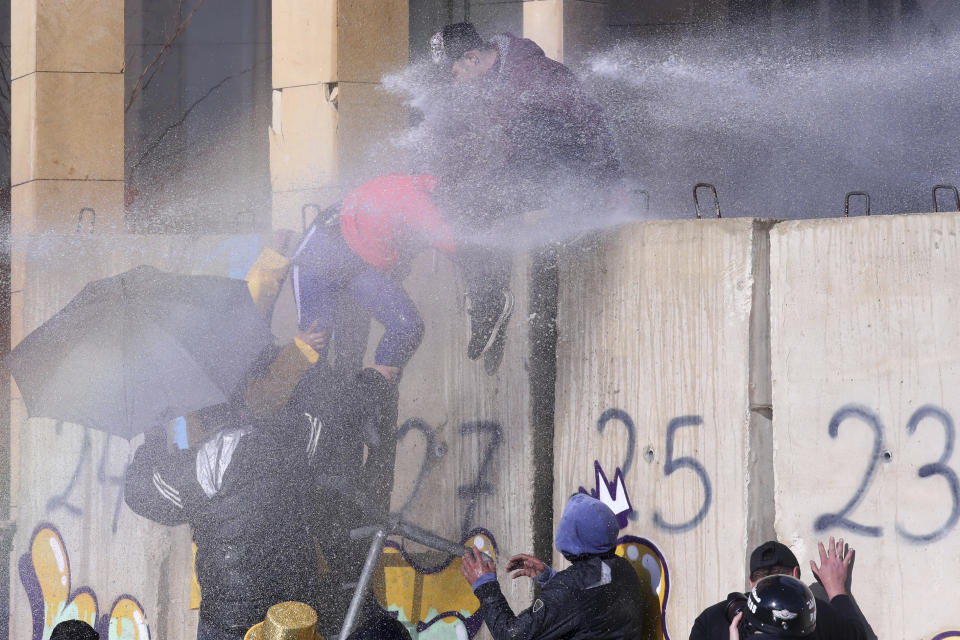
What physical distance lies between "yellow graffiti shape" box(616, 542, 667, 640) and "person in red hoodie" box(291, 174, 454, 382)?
131 cm

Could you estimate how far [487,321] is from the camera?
195 inches

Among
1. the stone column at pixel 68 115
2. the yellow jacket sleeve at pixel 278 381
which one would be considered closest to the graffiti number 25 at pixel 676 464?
the yellow jacket sleeve at pixel 278 381

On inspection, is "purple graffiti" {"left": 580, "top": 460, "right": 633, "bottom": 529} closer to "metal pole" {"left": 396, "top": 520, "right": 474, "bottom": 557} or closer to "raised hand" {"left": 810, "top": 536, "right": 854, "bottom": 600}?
"metal pole" {"left": 396, "top": 520, "right": 474, "bottom": 557}

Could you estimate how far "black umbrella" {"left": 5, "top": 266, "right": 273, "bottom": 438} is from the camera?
16.6 ft

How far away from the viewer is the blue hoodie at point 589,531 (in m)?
4.07

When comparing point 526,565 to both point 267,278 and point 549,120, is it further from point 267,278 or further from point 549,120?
point 267,278

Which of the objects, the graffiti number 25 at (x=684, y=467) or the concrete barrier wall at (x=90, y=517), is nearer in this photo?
the graffiti number 25 at (x=684, y=467)

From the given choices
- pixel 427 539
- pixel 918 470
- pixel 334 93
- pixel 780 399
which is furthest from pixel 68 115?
pixel 918 470

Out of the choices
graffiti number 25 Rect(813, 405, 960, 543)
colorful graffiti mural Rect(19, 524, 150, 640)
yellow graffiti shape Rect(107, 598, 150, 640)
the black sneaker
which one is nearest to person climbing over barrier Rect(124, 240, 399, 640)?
the black sneaker

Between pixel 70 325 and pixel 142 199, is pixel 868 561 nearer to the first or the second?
pixel 70 325

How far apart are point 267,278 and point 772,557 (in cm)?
268

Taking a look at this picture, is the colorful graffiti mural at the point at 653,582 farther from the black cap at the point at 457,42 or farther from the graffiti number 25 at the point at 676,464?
the black cap at the point at 457,42

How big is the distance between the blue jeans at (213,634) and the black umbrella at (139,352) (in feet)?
2.77

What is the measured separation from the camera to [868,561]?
3.91 metres
